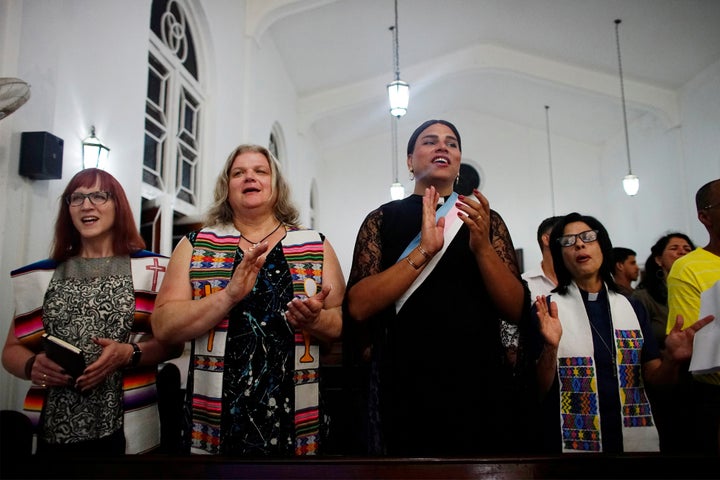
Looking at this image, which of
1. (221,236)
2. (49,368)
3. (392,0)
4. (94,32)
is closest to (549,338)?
(221,236)

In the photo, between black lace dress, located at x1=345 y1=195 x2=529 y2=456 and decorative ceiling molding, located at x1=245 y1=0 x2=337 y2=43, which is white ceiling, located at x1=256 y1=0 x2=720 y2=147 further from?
black lace dress, located at x1=345 y1=195 x2=529 y2=456

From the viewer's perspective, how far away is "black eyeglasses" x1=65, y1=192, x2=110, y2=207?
1900 millimetres

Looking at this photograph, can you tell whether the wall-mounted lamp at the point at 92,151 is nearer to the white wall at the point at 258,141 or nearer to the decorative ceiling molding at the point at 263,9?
the white wall at the point at 258,141

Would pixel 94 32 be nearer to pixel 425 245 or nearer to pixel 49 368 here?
pixel 49 368

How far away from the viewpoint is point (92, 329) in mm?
1793

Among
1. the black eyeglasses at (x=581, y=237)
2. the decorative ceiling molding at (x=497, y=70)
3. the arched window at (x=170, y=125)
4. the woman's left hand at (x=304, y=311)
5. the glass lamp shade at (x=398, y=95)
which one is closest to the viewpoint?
the woman's left hand at (x=304, y=311)

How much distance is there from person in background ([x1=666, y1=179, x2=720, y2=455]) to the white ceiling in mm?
5515

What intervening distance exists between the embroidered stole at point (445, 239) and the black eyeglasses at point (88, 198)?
1.12 metres

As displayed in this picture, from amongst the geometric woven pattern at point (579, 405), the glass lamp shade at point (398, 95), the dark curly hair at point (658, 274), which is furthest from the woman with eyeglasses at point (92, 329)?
the glass lamp shade at point (398, 95)

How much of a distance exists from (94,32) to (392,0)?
4738mm

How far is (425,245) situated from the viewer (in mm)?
1637

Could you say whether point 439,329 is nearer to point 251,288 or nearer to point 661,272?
point 251,288

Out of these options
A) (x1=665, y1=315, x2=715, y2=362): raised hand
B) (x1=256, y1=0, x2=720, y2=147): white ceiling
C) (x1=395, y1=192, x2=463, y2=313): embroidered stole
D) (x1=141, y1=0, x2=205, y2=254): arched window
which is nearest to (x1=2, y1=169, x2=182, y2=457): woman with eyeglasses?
(x1=395, y1=192, x2=463, y2=313): embroidered stole

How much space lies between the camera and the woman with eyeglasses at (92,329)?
1727 mm
